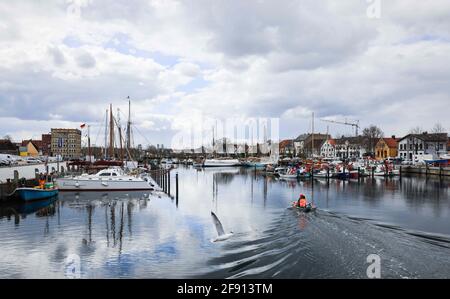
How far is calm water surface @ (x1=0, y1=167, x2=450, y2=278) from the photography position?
50.4 ft

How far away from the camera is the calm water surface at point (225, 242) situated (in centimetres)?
1536

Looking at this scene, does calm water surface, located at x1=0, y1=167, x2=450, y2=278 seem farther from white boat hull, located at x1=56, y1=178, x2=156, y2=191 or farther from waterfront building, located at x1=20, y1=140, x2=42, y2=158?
waterfront building, located at x1=20, y1=140, x2=42, y2=158

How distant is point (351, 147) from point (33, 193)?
134041 mm

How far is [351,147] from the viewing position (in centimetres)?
14750

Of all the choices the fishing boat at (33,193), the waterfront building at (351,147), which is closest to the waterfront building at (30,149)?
the fishing boat at (33,193)

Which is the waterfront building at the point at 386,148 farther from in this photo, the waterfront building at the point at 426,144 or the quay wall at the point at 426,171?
the quay wall at the point at 426,171

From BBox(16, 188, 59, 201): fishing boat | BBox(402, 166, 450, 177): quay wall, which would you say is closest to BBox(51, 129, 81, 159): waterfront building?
BBox(16, 188, 59, 201): fishing boat

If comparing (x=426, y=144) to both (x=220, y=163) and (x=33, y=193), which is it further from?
(x=33, y=193)

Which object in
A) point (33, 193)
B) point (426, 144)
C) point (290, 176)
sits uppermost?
point (426, 144)

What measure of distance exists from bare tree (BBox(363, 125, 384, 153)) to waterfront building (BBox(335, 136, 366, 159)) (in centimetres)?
199

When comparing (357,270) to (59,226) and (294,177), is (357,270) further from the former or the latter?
(294,177)

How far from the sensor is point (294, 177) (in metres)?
72.1

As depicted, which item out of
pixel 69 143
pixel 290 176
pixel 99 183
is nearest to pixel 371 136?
pixel 290 176
